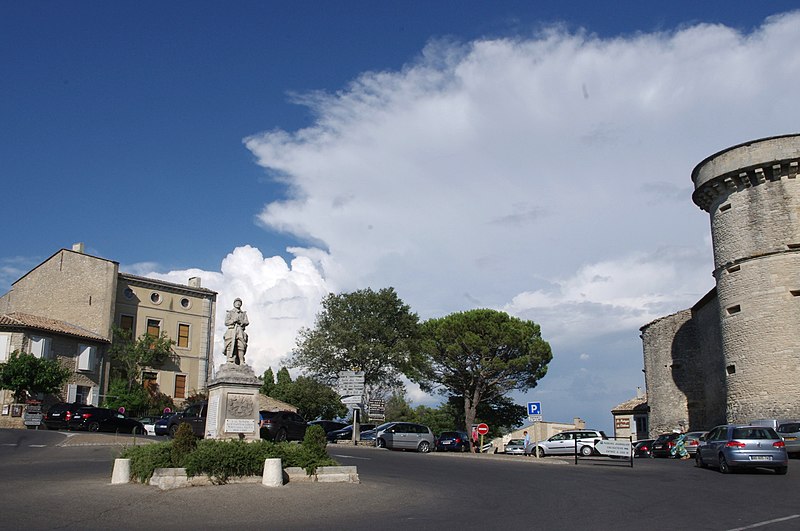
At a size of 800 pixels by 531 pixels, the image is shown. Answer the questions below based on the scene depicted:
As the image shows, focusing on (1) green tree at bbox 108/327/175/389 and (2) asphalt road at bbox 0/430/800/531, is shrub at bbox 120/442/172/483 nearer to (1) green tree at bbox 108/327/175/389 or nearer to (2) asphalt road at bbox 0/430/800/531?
(2) asphalt road at bbox 0/430/800/531

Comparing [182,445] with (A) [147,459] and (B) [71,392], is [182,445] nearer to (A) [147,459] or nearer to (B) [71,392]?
(A) [147,459]

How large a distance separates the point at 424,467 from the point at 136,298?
35670 millimetres

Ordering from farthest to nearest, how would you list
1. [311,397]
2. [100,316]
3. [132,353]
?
[311,397] → [100,316] → [132,353]

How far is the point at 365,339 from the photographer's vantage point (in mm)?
54406

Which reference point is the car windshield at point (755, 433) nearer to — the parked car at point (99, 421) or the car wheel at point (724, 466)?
the car wheel at point (724, 466)

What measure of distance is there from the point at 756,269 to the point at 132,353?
3800 centimetres

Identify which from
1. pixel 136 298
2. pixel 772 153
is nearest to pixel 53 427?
pixel 136 298

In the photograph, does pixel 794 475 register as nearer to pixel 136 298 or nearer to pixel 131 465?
pixel 131 465

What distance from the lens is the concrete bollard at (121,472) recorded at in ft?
46.4

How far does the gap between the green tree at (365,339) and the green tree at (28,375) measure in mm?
20042

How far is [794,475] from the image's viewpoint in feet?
61.9

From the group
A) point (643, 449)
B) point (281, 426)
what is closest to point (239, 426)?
point (281, 426)

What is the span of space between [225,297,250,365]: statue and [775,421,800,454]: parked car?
20288mm

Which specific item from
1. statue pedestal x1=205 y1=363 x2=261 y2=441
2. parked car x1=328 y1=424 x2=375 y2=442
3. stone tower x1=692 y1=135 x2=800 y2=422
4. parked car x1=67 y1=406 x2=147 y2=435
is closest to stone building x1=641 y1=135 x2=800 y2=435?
stone tower x1=692 y1=135 x2=800 y2=422
